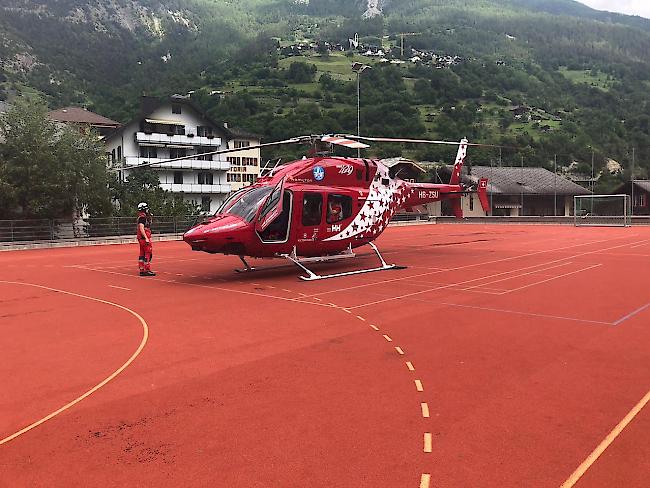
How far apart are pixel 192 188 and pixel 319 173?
38573 millimetres

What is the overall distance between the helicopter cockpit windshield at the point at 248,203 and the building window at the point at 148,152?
134ft

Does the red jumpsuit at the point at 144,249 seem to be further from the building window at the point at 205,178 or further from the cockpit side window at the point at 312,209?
the building window at the point at 205,178

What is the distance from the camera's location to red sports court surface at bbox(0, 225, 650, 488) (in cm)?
388

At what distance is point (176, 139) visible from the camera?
5197 cm

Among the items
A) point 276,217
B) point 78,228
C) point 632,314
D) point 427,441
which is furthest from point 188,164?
point 427,441

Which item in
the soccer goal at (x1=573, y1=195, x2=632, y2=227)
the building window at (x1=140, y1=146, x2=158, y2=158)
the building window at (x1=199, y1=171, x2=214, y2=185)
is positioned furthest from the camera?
the building window at (x1=199, y1=171, x2=214, y2=185)

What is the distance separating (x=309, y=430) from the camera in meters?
4.50

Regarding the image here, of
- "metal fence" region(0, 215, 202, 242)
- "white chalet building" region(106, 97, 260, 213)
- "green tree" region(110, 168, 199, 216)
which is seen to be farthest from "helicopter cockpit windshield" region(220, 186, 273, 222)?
"white chalet building" region(106, 97, 260, 213)

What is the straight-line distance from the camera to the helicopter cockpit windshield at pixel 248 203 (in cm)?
1252

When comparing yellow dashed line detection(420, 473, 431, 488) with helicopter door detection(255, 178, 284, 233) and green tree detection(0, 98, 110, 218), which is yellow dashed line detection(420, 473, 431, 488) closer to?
helicopter door detection(255, 178, 284, 233)

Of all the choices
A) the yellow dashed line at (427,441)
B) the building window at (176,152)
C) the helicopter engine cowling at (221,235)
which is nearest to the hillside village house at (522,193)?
the building window at (176,152)

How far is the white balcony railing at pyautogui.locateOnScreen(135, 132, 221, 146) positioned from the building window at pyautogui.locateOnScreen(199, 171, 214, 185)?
330 centimetres

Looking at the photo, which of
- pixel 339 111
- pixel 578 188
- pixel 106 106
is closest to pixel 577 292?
pixel 578 188

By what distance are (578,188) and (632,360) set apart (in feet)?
187
